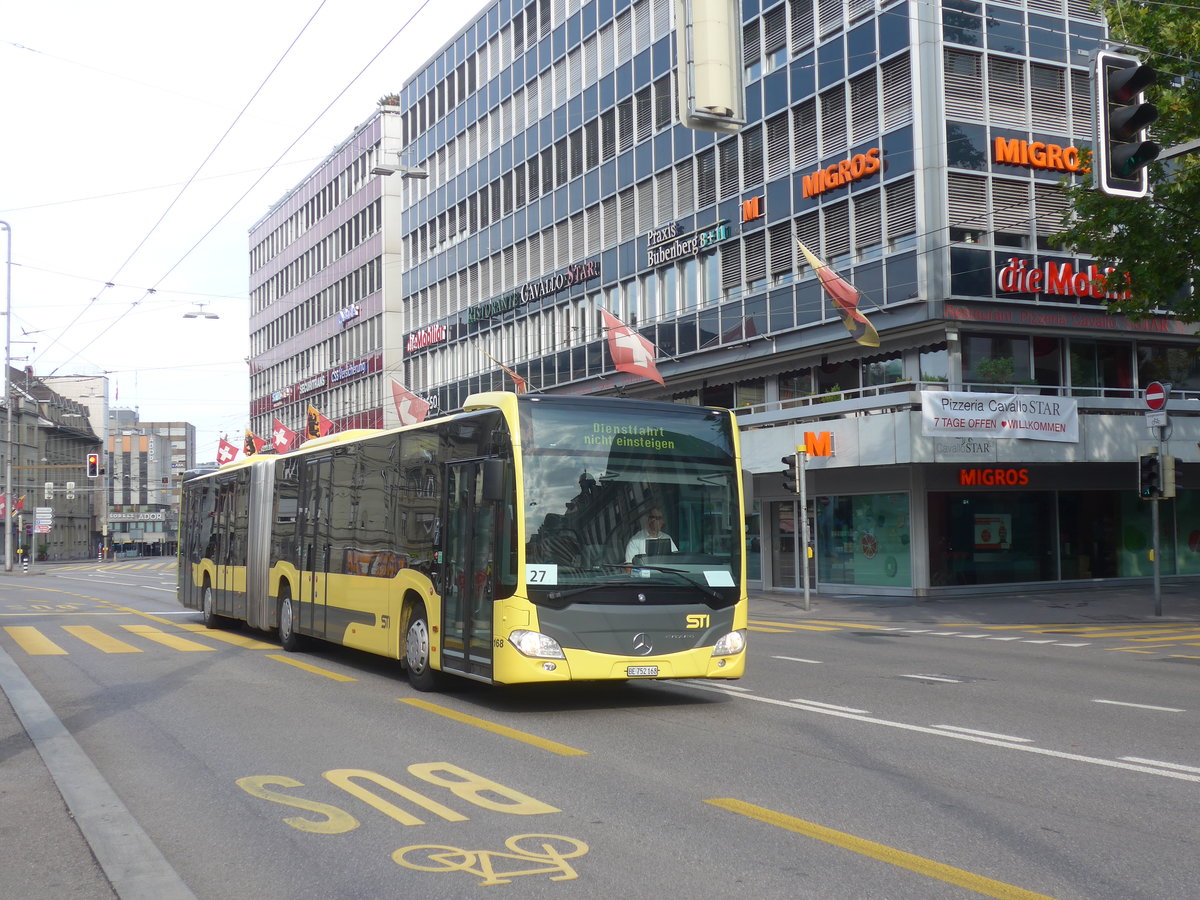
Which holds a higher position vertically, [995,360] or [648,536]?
[995,360]

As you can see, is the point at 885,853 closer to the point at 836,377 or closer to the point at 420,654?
the point at 420,654

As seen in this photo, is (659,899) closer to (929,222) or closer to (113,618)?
(113,618)

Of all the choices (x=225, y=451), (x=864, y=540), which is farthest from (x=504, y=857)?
(x=225, y=451)

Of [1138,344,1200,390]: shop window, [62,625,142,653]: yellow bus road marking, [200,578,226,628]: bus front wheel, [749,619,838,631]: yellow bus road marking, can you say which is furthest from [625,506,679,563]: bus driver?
[1138,344,1200,390]: shop window

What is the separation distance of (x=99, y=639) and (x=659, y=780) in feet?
48.8

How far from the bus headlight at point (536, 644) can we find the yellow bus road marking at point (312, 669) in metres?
3.85

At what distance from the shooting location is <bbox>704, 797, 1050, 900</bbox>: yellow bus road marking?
18.2 feet

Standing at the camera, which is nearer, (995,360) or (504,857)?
(504,857)

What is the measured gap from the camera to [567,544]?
11.5 m

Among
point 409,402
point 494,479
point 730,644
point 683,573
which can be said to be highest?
point 409,402

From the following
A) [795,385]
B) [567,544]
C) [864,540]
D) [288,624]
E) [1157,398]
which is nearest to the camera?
[567,544]

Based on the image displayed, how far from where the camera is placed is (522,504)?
11.5 meters

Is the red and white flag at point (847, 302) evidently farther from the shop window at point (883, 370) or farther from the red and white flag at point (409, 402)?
the red and white flag at point (409, 402)

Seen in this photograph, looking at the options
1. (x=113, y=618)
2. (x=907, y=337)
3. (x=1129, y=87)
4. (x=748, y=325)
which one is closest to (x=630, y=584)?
(x=1129, y=87)
